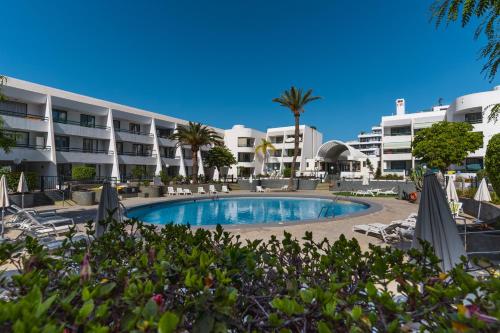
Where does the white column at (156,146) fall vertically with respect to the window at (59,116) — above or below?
below

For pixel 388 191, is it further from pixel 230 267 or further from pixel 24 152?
pixel 24 152

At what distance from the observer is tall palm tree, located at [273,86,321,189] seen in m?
32.9

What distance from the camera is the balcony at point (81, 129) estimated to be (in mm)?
29277

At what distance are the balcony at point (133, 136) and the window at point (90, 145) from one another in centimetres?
269

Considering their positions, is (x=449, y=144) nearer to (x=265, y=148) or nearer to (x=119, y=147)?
(x=265, y=148)

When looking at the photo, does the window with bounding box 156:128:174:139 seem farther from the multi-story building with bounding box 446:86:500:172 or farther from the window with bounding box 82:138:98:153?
the multi-story building with bounding box 446:86:500:172

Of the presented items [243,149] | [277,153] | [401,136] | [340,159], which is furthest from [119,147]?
[401,136]

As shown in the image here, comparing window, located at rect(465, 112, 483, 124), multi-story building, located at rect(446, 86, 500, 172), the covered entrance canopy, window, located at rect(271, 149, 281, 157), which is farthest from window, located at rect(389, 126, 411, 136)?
window, located at rect(271, 149, 281, 157)

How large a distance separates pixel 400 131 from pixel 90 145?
51.6 metres

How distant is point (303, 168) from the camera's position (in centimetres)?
5316

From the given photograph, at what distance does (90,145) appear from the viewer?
33.9 metres

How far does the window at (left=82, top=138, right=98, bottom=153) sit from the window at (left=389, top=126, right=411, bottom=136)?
164 feet

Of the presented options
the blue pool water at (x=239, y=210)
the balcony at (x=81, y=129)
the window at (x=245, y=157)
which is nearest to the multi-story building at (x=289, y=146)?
the window at (x=245, y=157)

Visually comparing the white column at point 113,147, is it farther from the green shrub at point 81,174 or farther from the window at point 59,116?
the green shrub at point 81,174
